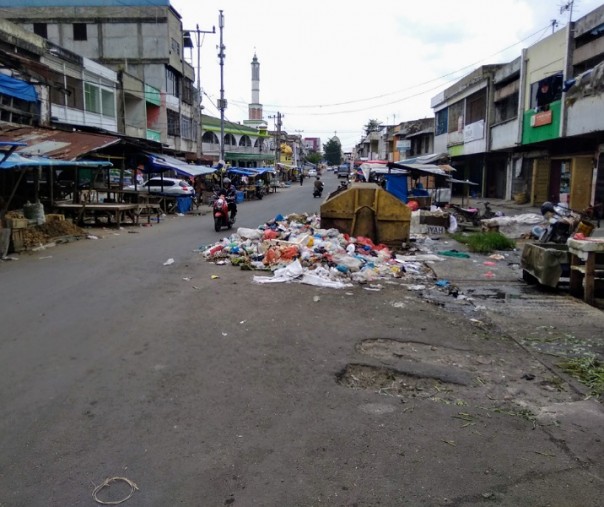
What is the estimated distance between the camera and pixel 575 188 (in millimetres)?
22219

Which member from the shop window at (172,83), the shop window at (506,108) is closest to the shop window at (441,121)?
the shop window at (506,108)

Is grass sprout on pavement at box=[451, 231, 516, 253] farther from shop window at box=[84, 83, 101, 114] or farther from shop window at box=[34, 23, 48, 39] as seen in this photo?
shop window at box=[34, 23, 48, 39]

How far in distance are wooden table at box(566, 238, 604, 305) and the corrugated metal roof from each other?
12.9 meters

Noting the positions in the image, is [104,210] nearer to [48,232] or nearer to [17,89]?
[48,232]

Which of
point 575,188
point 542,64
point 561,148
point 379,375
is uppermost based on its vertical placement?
point 542,64

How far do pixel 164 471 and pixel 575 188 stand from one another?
23076mm

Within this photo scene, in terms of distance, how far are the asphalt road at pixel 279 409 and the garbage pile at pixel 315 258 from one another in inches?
76.1

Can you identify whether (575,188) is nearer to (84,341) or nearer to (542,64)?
(542,64)

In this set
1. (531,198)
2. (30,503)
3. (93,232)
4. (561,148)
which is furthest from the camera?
(531,198)

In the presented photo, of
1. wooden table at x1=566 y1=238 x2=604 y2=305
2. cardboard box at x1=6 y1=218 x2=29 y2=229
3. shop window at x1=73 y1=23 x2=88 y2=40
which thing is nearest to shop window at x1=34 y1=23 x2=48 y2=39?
shop window at x1=73 y1=23 x2=88 y2=40

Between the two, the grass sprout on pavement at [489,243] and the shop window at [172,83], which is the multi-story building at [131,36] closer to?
the shop window at [172,83]

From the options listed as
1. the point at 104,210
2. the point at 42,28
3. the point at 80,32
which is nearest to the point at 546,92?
the point at 104,210

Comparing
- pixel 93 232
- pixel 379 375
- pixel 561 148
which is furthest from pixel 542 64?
pixel 379 375

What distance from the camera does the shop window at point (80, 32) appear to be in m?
40.7
